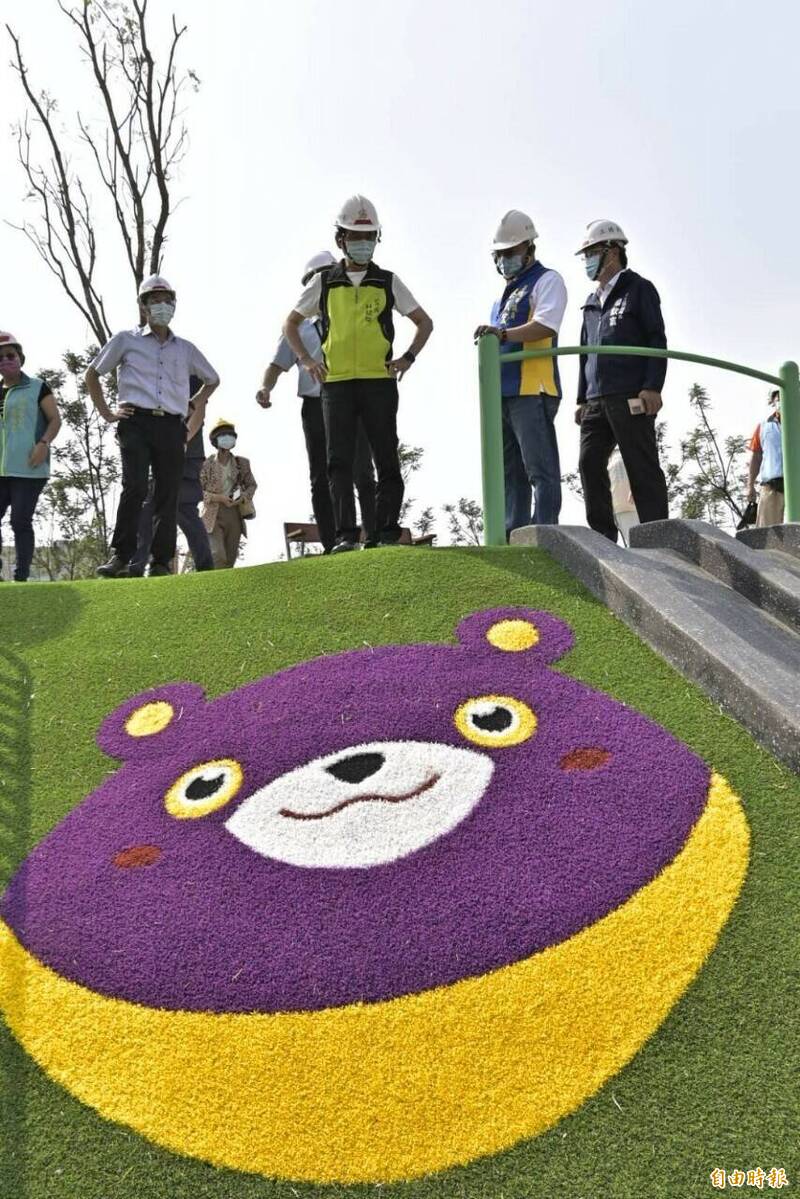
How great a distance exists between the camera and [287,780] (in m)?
3.22

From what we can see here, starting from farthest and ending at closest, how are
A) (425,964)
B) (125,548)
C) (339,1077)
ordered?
(125,548), (425,964), (339,1077)

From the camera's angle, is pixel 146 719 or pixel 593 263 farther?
Answer: pixel 593 263

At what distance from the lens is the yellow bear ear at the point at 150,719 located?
3.68 m

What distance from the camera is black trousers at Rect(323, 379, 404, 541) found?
5.30 m

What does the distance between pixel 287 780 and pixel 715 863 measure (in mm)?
1364

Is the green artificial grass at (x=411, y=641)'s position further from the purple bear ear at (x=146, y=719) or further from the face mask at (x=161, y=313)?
the face mask at (x=161, y=313)

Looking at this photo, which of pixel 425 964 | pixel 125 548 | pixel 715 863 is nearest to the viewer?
pixel 425 964

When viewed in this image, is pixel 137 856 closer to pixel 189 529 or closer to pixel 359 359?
pixel 359 359

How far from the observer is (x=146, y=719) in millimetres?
3748

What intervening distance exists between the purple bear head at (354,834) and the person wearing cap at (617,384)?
6.32 ft

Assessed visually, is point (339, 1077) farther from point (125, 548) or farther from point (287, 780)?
point (125, 548)

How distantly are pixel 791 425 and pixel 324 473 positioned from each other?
2.85 meters

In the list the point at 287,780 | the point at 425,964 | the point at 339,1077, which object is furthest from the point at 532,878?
the point at 287,780

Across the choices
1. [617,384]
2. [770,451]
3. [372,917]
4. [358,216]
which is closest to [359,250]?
[358,216]
